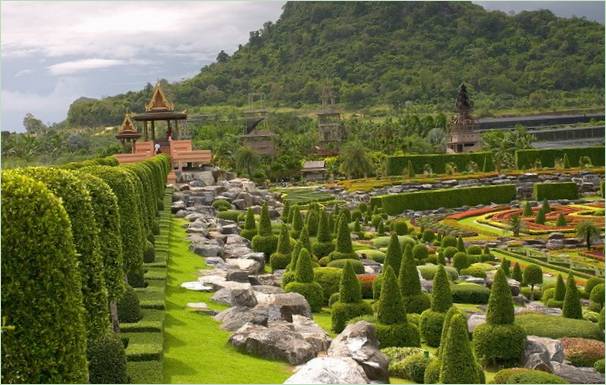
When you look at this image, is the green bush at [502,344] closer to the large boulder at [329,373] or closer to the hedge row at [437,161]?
the large boulder at [329,373]

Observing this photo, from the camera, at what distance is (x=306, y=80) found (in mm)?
191750

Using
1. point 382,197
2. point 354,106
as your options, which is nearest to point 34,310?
point 382,197

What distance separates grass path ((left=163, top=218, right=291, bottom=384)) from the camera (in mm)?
16688

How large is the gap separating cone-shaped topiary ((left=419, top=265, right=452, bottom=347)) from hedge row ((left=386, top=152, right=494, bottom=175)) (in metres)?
62.4

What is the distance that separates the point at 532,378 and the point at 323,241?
22.4 metres

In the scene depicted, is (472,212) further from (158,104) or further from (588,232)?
(158,104)

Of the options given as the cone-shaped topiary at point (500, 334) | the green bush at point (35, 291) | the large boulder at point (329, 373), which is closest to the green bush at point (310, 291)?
the cone-shaped topiary at point (500, 334)

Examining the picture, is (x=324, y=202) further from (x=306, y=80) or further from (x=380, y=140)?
(x=306, y=80)

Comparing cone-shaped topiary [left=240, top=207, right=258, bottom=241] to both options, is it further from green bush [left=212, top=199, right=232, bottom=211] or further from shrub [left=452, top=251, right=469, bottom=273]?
green bush [left=212, top=199, right=232, bottom=211]

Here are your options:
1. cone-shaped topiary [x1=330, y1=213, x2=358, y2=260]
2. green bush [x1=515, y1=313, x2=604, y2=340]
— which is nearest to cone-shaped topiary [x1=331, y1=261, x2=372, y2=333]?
green bush [x1=515, y1=313, x2=604, y2=340]

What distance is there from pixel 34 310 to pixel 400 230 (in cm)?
4481

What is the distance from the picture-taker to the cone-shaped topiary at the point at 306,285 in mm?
28188

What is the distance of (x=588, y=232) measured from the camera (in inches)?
1801

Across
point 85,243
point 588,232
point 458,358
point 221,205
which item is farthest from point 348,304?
point 221,205
